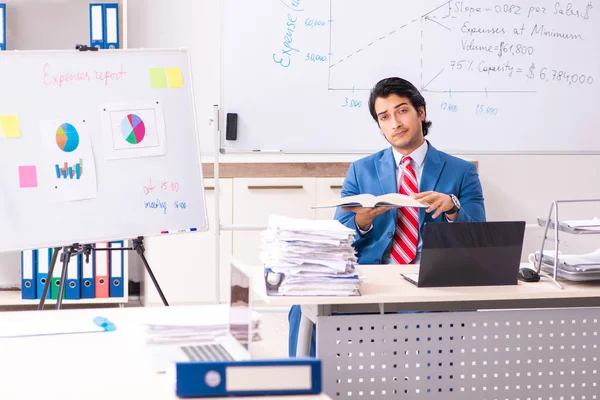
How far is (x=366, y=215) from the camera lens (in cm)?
260

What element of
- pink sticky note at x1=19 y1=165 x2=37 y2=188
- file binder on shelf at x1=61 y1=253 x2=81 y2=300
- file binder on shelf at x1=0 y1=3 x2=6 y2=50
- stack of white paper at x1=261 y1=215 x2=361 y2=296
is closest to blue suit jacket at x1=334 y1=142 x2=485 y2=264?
stack of white paper at x1=261 y1=215 x2=361 y2=296

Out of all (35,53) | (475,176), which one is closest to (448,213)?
(475,176)

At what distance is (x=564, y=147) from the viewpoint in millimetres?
4277

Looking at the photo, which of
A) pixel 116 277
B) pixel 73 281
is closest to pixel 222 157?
pixel 116 277

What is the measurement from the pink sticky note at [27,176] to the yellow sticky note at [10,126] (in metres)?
0.10

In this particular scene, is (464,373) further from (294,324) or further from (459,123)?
(459,123)

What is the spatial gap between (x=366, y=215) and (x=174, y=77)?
0.81m

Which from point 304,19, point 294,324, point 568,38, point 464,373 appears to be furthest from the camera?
point 568,38

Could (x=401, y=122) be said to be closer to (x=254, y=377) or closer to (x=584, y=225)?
(x=584, y=225)

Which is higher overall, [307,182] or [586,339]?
Result: [307,182]

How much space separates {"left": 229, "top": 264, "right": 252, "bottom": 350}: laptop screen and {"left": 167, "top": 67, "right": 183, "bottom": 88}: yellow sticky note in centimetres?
124

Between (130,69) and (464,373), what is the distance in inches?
56.7

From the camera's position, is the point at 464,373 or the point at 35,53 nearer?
the point at 464,373

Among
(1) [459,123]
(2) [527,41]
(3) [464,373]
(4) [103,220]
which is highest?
(2) [527,41]
